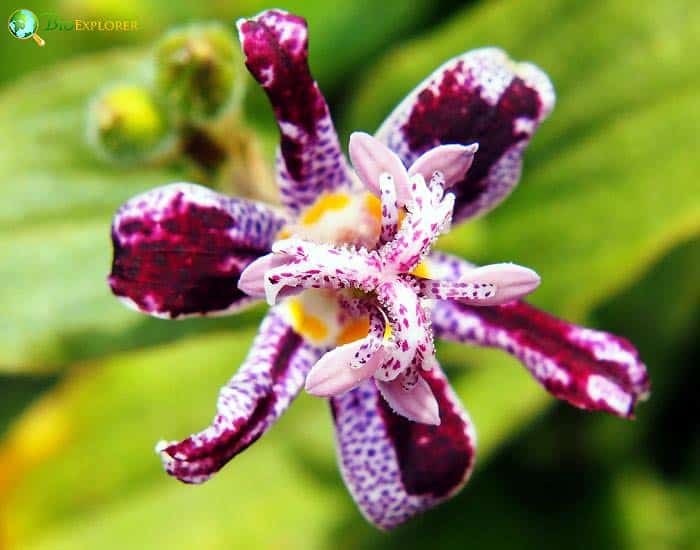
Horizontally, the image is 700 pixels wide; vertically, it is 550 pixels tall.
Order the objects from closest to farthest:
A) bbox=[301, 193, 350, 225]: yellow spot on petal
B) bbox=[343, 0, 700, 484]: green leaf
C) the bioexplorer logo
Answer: bbox=[301, 193, 350, 225]: yellow spot on petal < bbox=[343, 0, 700, 484]: green leaf < the bioexplorer logo

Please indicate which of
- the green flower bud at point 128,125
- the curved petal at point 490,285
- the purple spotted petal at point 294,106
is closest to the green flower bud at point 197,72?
the green flower bud at point 128,125

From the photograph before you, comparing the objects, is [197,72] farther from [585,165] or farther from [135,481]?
[135,481]

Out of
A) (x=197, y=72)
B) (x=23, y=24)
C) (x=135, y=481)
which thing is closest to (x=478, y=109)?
(x=197, y=72)

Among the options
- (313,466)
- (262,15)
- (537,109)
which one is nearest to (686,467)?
(313,466)

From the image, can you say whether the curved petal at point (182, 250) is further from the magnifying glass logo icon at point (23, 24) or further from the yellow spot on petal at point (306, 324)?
the magnifying glass logo icon at point (23, 24)

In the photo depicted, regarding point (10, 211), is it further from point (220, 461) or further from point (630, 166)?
point (630, 166)

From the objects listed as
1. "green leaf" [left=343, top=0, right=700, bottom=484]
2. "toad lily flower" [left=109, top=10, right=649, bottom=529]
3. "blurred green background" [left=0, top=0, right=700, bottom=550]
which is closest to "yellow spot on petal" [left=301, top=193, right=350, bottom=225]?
"toad lily flower" [left=109, top=10, right=649, bottom=529]

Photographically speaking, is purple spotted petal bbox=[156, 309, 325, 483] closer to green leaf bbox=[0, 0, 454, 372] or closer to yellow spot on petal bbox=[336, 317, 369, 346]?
yellow spot on petal bbox=[336, 317, 369, 346]

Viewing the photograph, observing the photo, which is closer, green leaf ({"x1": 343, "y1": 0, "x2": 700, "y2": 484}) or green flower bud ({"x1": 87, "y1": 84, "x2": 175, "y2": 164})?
green flower bud ({"x1": 87, "y1": 84, "x2": 175, "y2": 164})
